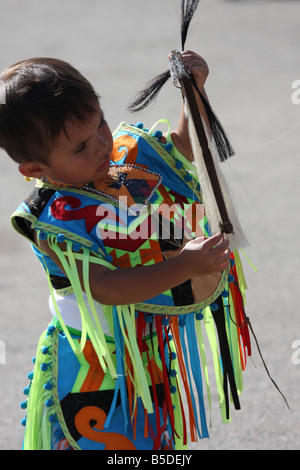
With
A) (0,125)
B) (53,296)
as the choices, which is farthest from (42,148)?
(53,296)

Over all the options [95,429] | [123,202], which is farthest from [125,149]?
[95,429]

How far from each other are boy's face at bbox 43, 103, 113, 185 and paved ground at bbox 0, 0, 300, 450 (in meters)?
0.37

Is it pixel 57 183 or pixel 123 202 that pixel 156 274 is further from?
pixel 57 183

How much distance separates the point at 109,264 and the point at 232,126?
4.40 metres

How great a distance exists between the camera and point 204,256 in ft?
5.11

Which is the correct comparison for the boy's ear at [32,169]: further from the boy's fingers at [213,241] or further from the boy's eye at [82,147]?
the boy's fingers at [213,241]

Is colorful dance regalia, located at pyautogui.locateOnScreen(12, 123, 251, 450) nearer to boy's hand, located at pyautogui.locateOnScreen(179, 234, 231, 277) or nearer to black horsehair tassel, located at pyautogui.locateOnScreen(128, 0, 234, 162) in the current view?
black horsehair tassel, located at pyautogui.locateOnScreen(128, 0, 234, 162)

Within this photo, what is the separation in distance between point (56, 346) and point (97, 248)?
1.11ft

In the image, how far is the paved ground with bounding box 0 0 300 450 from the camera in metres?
2.83

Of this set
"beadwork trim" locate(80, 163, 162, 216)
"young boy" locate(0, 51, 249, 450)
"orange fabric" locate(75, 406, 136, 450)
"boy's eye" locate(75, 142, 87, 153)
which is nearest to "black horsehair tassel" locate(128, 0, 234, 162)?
"young boy" locate(0, 51, 249, 450)

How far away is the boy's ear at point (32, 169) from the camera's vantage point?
1623 mm

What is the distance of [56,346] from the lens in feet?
5.99

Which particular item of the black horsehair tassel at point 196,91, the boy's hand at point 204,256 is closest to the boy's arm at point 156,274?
the boy's hand at point 204,256
